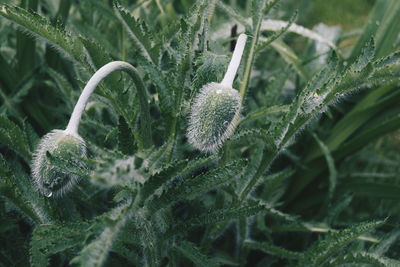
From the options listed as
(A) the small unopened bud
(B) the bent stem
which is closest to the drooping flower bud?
(B) the bent stem

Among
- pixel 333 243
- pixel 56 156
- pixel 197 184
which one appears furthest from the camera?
pixel 333 243

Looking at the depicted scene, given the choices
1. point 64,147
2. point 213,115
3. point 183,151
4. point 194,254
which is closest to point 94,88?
point 64,147

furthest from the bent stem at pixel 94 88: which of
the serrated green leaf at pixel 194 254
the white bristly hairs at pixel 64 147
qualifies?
the serrated green leaf at pixel 194 254

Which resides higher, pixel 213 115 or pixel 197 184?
pixel 213 115

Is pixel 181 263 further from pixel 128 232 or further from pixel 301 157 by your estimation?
pixel 301 157

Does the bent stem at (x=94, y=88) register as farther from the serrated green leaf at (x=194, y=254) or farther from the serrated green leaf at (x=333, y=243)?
the serrated green leaf at (x=333, y=243)

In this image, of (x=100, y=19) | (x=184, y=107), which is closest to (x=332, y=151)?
(x=184, y=107)

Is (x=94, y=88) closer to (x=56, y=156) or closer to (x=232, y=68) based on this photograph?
(x=56, y=156)

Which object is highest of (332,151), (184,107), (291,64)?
(291,64)
